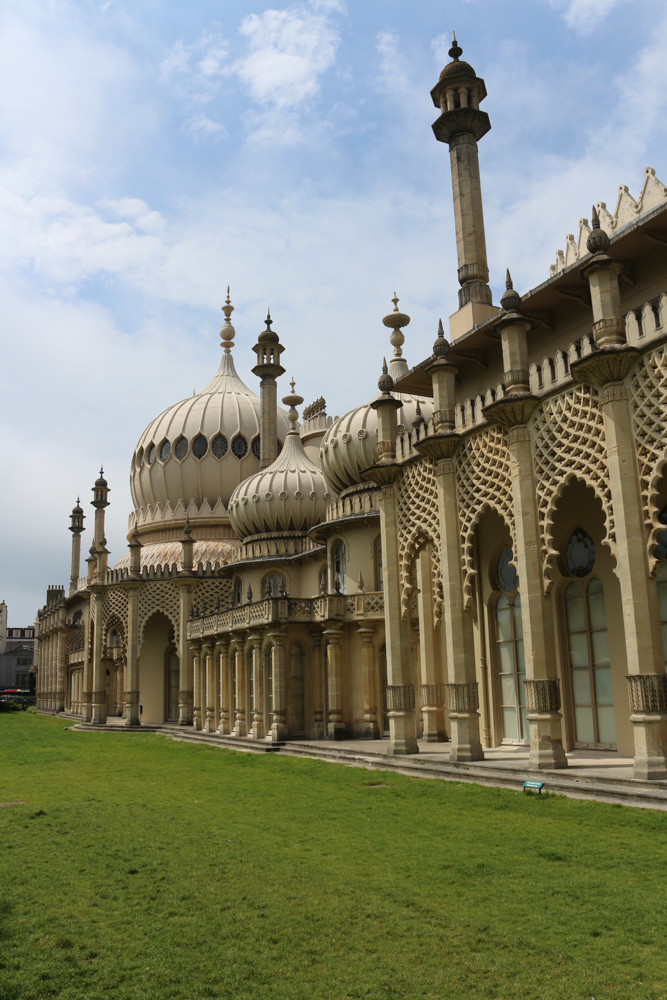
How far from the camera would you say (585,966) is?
5.24 metres

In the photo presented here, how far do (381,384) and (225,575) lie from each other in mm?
15765

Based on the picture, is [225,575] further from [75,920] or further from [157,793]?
[75,920]

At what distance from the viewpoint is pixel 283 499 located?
98.0ft

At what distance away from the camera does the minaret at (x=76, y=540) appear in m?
52.5

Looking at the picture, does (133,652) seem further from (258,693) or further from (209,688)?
(258,693)

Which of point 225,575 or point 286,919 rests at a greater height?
point 225,575

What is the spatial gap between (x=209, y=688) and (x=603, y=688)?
54.3ft

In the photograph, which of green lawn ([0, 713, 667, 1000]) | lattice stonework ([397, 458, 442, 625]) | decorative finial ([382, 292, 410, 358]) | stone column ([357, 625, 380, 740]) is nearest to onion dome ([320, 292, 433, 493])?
decorative finial ([382, 292, 410, 358])

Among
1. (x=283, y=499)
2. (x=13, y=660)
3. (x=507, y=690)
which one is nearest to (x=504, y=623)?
(x=507, y=690)

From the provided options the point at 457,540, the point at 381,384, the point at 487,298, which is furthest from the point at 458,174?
the point at 457,540

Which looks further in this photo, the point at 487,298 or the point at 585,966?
the point at 487,298

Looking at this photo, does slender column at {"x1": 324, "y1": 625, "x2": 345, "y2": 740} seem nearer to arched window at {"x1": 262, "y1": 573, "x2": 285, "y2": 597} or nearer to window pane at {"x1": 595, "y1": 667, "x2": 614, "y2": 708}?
arched window at {"x1": 262, "y1": 573, "x2": 285, "y2": 597}

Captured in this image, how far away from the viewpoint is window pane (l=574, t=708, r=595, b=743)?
15.3 metres

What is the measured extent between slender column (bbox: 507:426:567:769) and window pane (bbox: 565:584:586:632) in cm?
195
